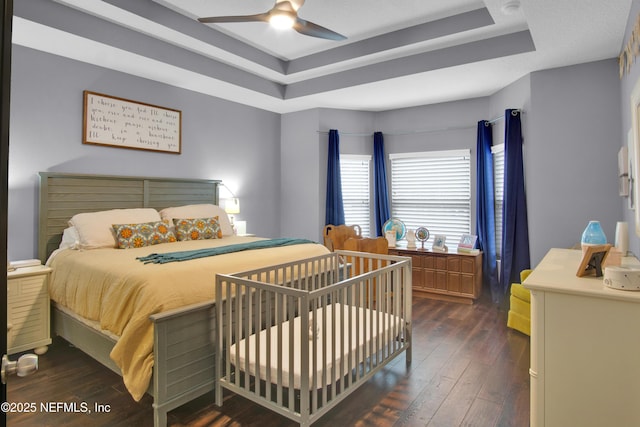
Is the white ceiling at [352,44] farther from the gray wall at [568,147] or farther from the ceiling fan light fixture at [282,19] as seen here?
the ceiling fan light fixture at [282,19]

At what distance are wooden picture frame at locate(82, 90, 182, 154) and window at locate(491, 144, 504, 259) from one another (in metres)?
3.67

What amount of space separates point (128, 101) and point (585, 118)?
4.37 meters

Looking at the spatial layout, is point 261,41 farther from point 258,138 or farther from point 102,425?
point 102,425

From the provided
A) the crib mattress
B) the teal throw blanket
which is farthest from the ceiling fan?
the crib mattress

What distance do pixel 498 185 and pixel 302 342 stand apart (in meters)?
3.54

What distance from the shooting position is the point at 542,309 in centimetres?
152

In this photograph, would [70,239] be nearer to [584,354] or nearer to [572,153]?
[584,354]

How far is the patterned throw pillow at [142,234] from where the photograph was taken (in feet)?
10.0

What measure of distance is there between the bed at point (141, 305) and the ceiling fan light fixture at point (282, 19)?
64.8 inches

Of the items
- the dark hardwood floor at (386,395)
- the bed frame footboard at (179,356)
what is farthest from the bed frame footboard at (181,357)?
the dark hardwood floor at (386,395)

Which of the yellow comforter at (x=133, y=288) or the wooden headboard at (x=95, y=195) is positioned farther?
the wooden headboard at (x=95, y=195)

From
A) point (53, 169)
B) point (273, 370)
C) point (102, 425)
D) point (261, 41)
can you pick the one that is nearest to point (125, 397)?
point (102, 425)

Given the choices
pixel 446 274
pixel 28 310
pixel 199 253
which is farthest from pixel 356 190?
pixel 28 310

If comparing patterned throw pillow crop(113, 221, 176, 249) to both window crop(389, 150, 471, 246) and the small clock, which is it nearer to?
the small clock
